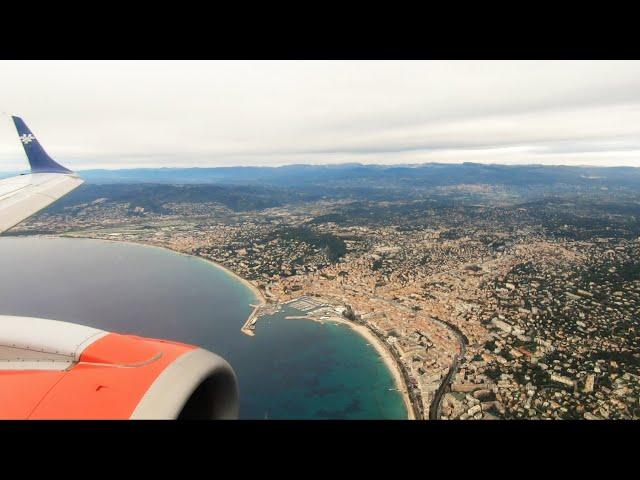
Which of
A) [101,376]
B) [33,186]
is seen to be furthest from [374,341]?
[101,376]

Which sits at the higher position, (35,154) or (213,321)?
(35,154)

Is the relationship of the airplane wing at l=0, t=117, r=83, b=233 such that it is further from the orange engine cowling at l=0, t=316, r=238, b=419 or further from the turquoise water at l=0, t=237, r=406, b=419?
the turquoise water at l=0, t=237, r=406, b=419

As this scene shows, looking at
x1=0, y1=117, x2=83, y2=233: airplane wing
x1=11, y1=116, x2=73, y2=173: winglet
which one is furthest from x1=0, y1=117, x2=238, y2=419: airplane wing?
x1=11, y1=116, x2=73, y2=173: winglet

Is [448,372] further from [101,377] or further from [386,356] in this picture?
[101,377]

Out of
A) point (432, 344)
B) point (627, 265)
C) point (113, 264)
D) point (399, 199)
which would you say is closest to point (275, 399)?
point (432, 344)

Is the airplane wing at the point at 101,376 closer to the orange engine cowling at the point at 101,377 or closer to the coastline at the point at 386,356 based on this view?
the orange engine cowling at the point at 101,377

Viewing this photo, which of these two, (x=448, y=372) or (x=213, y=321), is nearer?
(x=448, y=372)
